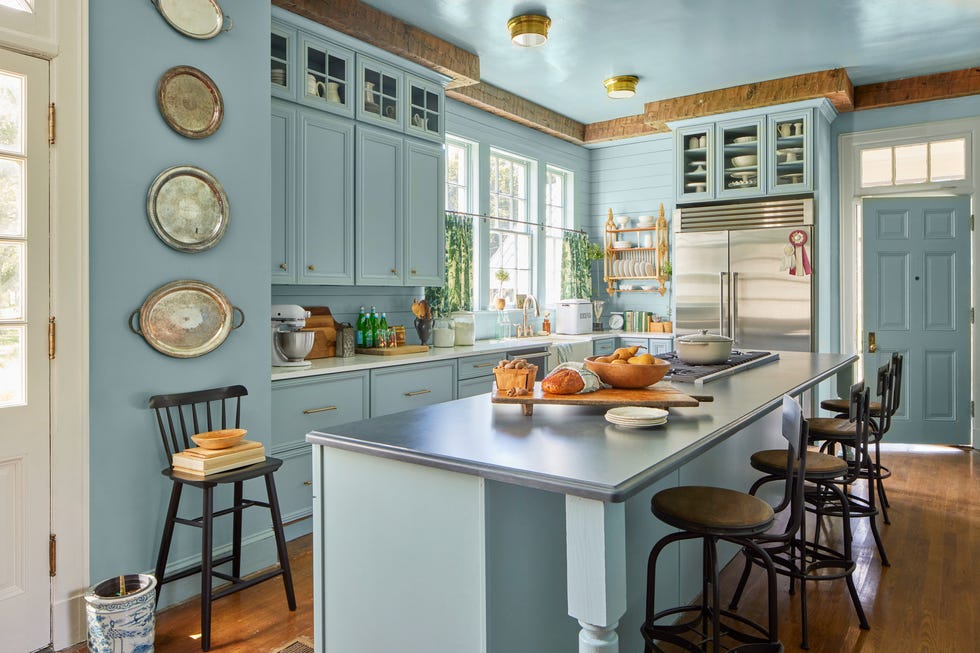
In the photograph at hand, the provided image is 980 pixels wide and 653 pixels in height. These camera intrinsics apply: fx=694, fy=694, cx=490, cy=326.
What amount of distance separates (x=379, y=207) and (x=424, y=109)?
0.88m

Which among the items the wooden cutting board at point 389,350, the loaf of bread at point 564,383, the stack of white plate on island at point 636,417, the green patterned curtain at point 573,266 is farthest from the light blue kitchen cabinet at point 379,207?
the green patterned curtain at point 573,266

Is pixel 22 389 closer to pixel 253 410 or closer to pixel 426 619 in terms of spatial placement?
pixel 253 410

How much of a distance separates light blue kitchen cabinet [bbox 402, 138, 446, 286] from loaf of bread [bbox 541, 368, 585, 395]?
2.42m

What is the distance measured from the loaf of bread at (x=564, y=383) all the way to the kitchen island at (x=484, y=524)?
0.30 ft

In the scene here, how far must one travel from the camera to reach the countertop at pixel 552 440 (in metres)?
1.61

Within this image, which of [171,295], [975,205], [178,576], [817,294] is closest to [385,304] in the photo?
[171,295]

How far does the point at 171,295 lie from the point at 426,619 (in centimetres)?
177

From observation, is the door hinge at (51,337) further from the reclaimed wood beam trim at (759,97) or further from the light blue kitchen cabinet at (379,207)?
the reclaimed wood beam trim at (759,97)

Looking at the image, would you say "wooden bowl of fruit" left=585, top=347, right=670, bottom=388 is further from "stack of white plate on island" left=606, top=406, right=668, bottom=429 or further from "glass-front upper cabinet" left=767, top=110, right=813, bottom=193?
"glass-front upper cabinet" left=767, top=110, right=813, bottom=193

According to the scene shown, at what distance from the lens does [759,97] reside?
591 cm

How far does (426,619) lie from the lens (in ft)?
6.21

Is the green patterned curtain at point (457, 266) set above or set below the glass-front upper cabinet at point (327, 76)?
below

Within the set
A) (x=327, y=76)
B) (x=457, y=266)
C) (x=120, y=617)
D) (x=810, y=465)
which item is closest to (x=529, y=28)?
(x=327, y=76)

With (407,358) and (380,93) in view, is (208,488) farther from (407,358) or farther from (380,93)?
(380,93)
